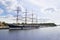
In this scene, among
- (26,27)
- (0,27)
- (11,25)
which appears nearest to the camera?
(11,25)

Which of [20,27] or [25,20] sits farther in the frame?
[25,20]

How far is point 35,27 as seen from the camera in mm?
64312

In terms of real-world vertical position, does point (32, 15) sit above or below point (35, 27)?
above

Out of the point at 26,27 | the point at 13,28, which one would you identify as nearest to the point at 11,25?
the point at 13,28

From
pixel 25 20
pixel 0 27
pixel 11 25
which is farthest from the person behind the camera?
pixel 0 27

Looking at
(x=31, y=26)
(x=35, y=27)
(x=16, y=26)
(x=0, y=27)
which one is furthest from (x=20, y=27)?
(x=0, y=27)

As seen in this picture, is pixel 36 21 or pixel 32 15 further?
pixel 36 21

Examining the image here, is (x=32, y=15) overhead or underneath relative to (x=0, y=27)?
overhead

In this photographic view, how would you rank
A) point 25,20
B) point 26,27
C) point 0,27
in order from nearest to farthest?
1. point 26,27
2. point 25,20
3. point 0,27

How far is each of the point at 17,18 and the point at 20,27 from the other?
4.36 m

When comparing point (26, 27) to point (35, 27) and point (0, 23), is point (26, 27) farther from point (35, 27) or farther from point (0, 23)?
point (0, 23)

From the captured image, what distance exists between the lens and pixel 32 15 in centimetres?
6512

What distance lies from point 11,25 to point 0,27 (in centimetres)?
1660

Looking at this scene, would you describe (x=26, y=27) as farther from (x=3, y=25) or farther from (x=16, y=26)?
(x=3, y=25)
